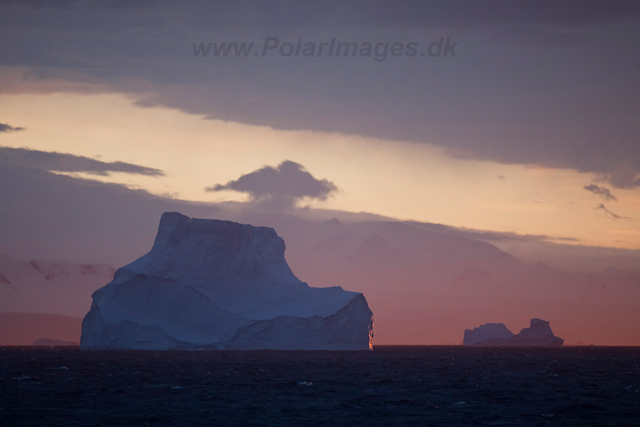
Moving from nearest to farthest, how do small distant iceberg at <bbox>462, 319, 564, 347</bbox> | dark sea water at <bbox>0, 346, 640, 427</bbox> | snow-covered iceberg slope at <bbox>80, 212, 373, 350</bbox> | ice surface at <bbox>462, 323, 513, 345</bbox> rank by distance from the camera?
1. dark sea water at <bbox>0, 346, 640, 427</bbox>
2. snow-covered iceberg slope at <bbox>80, 212, 373, 350</bbox>
3. small distant iceberg at <bbox>462, 319, 564, 347</bbox>
4. ice surface at <bbox>462, 323, 513, 345</bbox>

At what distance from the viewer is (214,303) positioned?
73.9 m

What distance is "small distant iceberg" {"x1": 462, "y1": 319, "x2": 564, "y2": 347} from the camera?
14620 cm

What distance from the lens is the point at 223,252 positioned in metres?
81.0

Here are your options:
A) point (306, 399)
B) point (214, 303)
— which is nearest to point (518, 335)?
point (214, 303)

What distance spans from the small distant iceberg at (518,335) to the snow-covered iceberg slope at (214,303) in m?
78.0

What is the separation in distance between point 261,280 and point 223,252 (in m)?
5.79

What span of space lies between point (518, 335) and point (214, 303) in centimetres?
9721

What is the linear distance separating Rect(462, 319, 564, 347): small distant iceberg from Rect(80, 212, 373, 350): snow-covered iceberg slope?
7795cm

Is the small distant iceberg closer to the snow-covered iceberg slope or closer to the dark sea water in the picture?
the snow-covered iceberg slope

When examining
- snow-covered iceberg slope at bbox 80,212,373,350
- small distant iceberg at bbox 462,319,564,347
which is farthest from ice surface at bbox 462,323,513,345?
snow-covered iceberg slope at bbox 80,212,373,350

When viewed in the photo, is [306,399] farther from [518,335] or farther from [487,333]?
[518,335]

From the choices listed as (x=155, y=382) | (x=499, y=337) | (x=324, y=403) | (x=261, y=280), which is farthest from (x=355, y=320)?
(x=499, y=337)

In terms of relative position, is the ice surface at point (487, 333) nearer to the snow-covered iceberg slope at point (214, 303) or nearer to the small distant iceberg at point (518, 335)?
the small distant iceberg at point (518, 335)

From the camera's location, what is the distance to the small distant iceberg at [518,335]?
480ft
